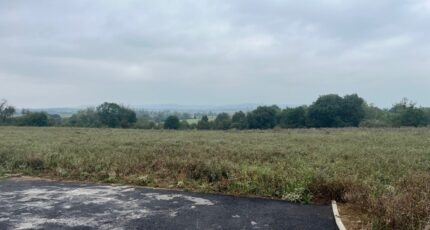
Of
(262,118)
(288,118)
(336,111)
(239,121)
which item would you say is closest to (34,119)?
(239,121)

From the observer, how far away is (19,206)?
6973 mm

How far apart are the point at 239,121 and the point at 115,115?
1825 cm

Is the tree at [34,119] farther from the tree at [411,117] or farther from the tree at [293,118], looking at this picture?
the tree at [411,117]

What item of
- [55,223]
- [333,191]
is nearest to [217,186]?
[333,191]

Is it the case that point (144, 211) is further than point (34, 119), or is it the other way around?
point (34, 119)

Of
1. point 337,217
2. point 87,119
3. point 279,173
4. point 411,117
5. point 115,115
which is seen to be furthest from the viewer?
point 87,119

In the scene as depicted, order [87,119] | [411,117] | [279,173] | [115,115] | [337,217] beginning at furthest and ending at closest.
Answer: [87,119] → [115,115] → [411,117] → [279,173] → [337,217]

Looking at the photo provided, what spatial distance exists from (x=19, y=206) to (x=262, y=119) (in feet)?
142

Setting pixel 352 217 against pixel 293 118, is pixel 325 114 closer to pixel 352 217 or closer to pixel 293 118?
pixel 293 118

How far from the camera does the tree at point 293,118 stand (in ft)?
159

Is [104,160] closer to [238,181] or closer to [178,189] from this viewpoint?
[178,189]

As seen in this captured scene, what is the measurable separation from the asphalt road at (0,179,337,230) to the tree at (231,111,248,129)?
39.7 m

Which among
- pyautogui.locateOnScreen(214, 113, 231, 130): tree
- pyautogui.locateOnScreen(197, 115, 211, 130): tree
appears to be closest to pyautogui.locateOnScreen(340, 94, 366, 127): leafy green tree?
pyautogui.locateOnScreen(214, 113, 231, 130): tree

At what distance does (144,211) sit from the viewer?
21.6ft
